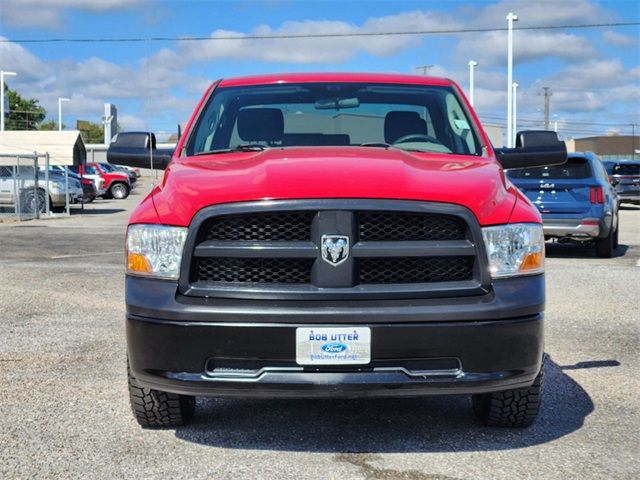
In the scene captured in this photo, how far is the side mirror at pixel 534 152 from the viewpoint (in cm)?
536

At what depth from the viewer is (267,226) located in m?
3.86

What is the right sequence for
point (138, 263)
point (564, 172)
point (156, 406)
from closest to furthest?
point (138, 263), point (156, 406), point (564, 172)

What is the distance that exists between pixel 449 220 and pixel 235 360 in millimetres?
1063

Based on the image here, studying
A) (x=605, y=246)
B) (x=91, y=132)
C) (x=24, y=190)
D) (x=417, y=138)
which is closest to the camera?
(x=417, y=138)

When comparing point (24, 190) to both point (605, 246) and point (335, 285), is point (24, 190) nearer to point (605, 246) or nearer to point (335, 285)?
point (605, 246)

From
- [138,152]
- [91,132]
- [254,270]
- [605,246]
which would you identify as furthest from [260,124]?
[91,132]

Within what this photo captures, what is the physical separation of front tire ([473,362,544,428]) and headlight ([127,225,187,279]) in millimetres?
1620

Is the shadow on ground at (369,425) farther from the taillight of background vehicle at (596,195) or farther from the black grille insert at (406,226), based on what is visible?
the taillight of background vehicle at (596,195)

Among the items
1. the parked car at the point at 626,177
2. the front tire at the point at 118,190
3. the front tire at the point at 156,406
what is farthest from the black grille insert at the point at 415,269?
the front tire at the point at 118,190

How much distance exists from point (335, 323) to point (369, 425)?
3.36 feet

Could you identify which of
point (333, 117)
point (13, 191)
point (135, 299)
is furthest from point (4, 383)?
point (13, 191)

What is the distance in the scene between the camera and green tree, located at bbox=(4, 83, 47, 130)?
10288cm

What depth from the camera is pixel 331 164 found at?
4.16m

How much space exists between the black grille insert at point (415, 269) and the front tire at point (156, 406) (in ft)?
3.81
